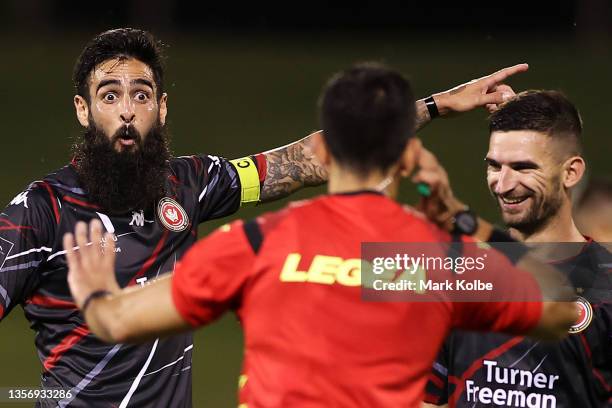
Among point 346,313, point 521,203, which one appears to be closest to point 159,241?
point 521,203

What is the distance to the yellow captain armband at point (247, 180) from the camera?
14.9 feet

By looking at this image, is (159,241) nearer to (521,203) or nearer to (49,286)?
(49,286)

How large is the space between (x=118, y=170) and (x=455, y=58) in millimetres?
11680

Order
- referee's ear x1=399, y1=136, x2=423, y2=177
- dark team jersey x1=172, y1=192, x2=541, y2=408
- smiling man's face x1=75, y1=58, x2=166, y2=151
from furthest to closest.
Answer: smiling man's face x1=75, y1=58, x2=166, y2=151, referee's ear x1=399, y1=136, x2=423, y2=177, dark team jersey x1=172, y1=192, x2=541, y2=408

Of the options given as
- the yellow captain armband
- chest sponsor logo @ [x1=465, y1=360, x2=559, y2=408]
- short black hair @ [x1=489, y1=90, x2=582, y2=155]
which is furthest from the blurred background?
chest sponsor logo @ [x1=465, y1=360, x2=559, y2=408]

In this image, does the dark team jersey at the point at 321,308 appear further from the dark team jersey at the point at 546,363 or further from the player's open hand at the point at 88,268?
the dark team jersey at the point at 546,363

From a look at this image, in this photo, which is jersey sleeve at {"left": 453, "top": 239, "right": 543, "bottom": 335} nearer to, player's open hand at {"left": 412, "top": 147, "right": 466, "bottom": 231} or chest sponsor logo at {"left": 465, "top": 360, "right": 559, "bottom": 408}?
player's open hand at {"left": 412, "top": 147, "right": 466, "bottom": 231}

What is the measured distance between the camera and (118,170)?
4.19 meters

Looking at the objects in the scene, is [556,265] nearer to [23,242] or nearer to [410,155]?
[410,155]

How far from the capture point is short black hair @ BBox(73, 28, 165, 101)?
14.1 feet

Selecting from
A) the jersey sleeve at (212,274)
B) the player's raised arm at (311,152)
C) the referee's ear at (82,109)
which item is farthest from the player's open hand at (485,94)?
the jersey sleeve at (212,274)

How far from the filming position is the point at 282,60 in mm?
15664

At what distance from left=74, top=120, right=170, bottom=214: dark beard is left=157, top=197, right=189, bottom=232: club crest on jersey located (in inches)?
1.4
